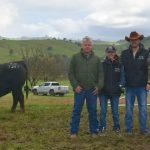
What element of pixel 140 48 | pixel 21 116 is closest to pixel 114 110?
pixel 140 48

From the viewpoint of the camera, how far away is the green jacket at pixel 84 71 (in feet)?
34.0

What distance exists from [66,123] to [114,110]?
2.45 meters

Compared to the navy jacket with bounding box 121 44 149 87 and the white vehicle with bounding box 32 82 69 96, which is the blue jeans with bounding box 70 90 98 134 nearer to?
the navy jacket with bounding box 121 44 149 87

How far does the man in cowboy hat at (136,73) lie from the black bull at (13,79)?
21.7 feet

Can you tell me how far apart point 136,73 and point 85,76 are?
4.25 feet

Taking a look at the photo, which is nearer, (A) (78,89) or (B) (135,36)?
(A) (78,89)

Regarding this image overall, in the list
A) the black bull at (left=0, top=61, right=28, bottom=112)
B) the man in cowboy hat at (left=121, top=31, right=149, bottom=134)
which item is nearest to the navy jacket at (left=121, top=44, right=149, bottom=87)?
the man in cowboy hat at (left=121, top=31, right=149, bottom=134)

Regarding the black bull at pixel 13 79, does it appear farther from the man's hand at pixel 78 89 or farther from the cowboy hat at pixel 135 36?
the cowboy hat at pixel 135 36

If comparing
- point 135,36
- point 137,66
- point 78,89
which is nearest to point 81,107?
point 78,89

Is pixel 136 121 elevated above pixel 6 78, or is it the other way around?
pixel 6 78

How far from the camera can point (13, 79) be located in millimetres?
16781

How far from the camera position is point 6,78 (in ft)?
54.6

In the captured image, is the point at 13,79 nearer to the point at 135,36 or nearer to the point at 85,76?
the point at 85,76

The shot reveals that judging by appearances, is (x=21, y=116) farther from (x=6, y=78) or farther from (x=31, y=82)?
(x=31, y=82)
